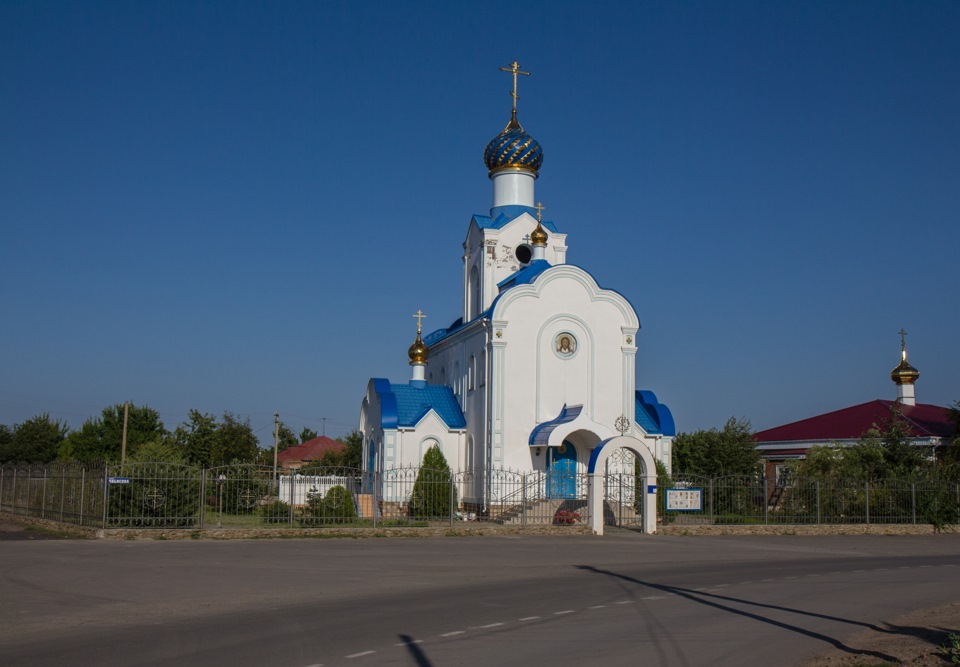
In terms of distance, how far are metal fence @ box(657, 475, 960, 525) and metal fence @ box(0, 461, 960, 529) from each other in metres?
0.03

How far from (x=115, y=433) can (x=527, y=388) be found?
22243 millimetres

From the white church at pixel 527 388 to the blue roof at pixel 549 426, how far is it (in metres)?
0.07

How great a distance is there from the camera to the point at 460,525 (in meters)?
24.7

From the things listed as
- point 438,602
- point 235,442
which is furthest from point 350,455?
point 438,602

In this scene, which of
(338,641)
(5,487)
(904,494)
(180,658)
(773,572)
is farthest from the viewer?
(5,487)

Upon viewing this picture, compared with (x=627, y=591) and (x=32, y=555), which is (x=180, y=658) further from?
(x=32, y=555)

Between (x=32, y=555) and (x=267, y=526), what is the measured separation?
20.4 ft

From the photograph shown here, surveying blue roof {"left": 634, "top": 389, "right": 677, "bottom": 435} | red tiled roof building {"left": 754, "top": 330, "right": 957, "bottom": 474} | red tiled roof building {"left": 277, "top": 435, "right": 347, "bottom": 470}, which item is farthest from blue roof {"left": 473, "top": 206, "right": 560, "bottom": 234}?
red tiled roof building {"left": 277, "top": 435, "right": 347, "bottom": 470}

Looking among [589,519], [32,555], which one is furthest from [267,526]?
[589,519]

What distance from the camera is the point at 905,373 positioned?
43.6m

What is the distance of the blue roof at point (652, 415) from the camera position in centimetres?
3353

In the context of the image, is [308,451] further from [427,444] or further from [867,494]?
[867,494]

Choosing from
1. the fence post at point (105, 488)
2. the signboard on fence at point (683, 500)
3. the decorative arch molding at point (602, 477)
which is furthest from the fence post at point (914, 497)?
the fence post at point (105, 488)

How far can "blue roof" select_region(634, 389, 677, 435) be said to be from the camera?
33.5m
